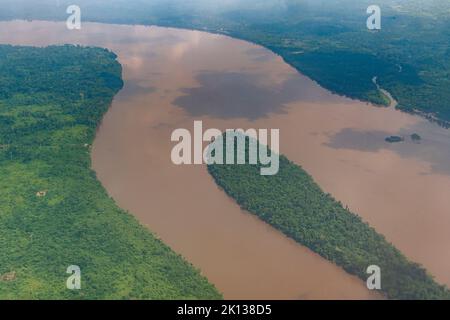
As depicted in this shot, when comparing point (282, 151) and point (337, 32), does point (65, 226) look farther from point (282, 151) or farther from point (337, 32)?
point (337, 32)

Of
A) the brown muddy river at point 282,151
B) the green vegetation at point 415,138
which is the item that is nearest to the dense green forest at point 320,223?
the brown muddy river at point 282,151

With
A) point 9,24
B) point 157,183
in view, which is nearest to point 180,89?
point 157,183

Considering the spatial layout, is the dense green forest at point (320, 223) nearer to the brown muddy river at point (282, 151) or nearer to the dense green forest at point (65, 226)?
the brown muddy river at point (282, 151)

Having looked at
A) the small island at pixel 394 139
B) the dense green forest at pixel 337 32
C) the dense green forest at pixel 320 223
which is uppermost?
the dense green forest at pixel 337 32

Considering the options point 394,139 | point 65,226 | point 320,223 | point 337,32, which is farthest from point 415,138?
point 337,32

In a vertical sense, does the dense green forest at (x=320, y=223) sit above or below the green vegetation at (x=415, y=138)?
below

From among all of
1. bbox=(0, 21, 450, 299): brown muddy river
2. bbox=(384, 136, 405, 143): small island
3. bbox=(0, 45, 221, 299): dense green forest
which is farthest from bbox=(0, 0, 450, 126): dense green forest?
bbox=(0, 45, 221, 299): dense green forest
